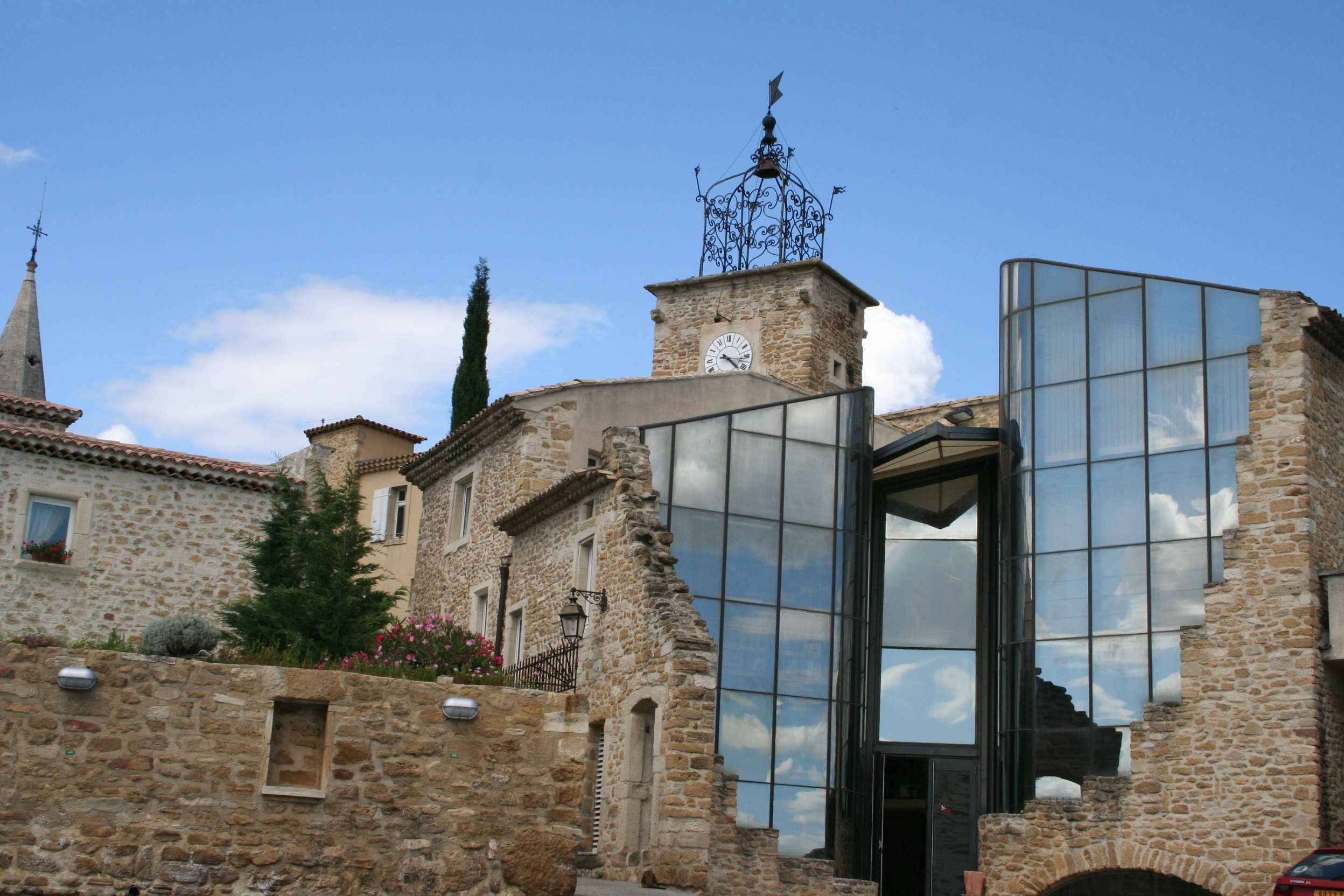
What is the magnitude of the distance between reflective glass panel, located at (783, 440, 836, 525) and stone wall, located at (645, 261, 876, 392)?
830 centimetres

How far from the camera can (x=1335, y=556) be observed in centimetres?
1783

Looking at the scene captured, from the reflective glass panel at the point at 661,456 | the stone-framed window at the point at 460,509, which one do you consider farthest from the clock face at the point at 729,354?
the reflective glass panel at the point at 661,456

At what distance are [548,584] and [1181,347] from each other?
32.2ft

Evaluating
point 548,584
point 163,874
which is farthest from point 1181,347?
point 163,874

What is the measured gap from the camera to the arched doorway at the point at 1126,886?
1727 cm

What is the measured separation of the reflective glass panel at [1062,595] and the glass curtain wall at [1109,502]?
2 centimetres

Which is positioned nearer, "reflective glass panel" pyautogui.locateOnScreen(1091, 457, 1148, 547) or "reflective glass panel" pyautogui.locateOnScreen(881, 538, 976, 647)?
"reflective glass panel" pyautogui.locateOnScreen(1091, 457, 1148, 547)

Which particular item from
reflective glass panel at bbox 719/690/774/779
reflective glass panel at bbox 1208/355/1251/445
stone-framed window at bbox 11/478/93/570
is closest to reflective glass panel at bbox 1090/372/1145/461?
reflective glass panel at bbox 1208/355/1251/445

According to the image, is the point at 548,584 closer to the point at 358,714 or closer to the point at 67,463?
the point at 67,463

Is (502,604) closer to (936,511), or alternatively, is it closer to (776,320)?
(936,511)

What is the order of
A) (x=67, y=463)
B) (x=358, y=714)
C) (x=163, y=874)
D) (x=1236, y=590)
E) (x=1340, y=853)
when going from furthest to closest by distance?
(x=67, y=463)
(x=1236, y=590)
(x=1340, y=853)
(x=358, y=714)
(x=163, y=874)

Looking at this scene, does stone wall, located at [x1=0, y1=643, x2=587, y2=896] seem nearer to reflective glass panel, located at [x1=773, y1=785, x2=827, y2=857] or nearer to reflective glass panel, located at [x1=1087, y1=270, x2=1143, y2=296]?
reflective glass panel, located at [x1=773, y1=785, x2=827, y2=857]

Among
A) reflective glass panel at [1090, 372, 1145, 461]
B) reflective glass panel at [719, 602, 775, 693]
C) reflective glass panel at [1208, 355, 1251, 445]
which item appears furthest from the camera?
reflective glass panel at [1090, 372, 1145, 461]

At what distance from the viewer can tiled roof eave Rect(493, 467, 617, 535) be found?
704 inches
